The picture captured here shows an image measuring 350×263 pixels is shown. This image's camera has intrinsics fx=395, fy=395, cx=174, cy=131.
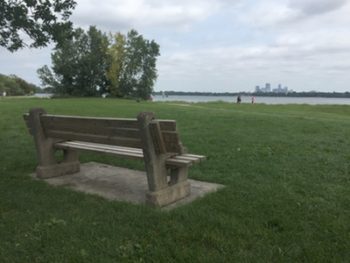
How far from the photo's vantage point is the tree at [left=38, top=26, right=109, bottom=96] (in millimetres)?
61156

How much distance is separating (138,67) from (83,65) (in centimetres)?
890

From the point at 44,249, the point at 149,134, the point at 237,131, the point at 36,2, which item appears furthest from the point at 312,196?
the point at 36,2

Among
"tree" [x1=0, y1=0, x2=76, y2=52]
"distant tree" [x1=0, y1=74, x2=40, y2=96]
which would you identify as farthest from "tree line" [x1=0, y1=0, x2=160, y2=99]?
"tree" [x1=0, y1=0, x2=76, y2=52]

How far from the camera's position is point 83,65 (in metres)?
60.9

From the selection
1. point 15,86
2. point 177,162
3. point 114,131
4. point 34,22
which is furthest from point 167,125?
point 15,86

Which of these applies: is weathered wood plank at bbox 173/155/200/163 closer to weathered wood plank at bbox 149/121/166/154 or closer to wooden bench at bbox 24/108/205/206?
wooden bench at bbox 24/108/205/206

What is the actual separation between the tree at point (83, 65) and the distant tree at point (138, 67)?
3.49 meters

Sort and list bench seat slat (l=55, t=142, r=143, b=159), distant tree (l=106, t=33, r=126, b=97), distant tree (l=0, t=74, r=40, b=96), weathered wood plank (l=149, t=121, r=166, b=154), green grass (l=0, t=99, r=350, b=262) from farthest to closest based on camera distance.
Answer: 1. distant tree (l=0, t=74, r=40, b=96)
2. distant tree (l=106, t=33, r=126, b=97)
3. bench seat slat (l=55, t=142, r=143, b=159)
4. weathered wood plank (l=149, t=121, r=166, b=154)
5. green grass (l=0, t=99, r=350, b=262)

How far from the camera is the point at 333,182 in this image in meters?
5.60

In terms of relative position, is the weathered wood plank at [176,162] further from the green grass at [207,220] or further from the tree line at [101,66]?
the tree line at [101,66]

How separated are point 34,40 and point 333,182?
7.04 meters

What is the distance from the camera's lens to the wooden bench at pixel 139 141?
14.3 feet

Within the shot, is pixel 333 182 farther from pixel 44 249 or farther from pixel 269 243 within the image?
pixel 44 249

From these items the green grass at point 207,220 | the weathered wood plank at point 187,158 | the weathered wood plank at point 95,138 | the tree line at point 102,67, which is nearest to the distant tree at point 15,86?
the tree line at point 102,67
